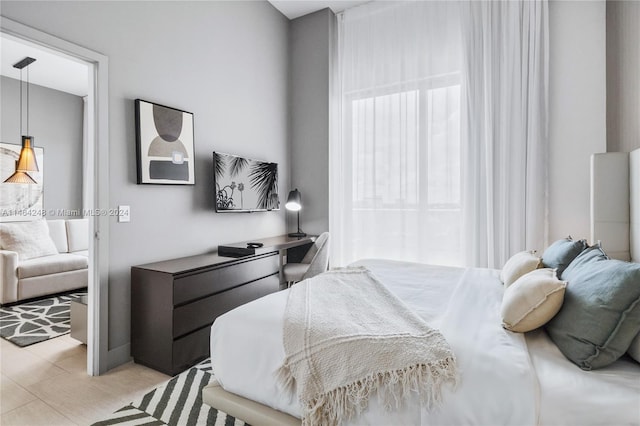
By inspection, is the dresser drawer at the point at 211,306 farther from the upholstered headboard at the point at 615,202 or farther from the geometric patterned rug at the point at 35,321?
the upholstered headboard at the point at 615,202

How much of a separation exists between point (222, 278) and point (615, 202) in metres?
2.64

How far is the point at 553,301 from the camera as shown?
1216 millimetres

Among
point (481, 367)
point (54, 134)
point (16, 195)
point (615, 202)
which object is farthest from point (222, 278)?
point (54, 134)

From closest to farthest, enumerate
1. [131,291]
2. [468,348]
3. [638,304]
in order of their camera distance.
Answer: [638,304], [468,348], [131,291]

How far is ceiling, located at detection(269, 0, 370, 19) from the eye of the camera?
12.7 feet

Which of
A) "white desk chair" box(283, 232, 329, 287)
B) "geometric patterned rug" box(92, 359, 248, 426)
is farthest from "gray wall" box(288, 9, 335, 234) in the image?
"geometric patterned rug" box(92, 359, 248, 426)

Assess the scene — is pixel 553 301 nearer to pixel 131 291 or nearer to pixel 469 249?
pixel 469 249

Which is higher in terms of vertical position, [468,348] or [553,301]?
[553,301]

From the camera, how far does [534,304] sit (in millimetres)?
1229

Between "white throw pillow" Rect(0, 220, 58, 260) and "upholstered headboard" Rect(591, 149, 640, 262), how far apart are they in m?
5.50

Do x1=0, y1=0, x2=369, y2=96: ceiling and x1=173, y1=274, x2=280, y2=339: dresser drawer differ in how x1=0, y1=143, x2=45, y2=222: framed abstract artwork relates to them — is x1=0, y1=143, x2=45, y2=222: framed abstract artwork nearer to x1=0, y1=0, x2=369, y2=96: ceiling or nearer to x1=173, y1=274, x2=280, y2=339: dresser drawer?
x1=0, y1=0, x2=369, y2=96: ceiling

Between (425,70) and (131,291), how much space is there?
3.44 m

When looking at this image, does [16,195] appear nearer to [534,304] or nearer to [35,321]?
[35,321]

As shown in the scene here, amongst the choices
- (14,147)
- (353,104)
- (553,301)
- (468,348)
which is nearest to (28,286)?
(14,147)
